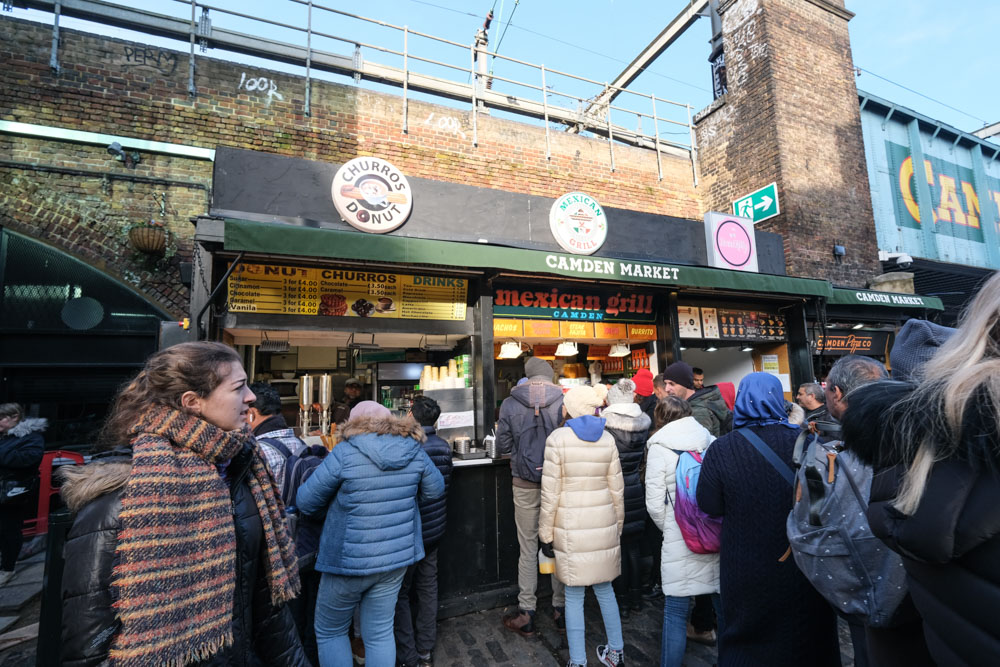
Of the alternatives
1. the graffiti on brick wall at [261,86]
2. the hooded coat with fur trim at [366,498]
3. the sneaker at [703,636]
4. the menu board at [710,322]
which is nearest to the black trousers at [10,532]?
the hooded coat with fur trim at [366,498]

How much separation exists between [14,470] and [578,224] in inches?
297

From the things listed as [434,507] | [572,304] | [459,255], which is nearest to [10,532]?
[434,507]

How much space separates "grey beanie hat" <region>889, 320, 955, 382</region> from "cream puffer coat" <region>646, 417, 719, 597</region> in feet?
5.23

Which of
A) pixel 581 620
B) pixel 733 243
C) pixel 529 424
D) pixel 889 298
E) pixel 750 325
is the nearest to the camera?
pixel 581 620

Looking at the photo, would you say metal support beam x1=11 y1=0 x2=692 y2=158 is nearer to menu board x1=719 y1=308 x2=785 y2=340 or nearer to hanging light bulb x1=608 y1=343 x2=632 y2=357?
hanging light bulb x1=608 y1=343 x2=632 y2=357

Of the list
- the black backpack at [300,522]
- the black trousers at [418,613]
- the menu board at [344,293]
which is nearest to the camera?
the black backpack at [300,522]

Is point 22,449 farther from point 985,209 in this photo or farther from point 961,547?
point 985,209

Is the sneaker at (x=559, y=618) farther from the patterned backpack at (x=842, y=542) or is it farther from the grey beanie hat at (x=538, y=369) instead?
the patterned backpack at (x=842, y=542)

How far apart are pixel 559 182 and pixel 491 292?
4904mm

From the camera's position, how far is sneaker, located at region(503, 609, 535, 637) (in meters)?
3.68

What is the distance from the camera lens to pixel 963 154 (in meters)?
13.1

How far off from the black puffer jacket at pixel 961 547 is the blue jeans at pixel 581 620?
7.64 feet

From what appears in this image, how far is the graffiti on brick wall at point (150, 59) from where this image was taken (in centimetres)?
672

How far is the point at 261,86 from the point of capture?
746cm
